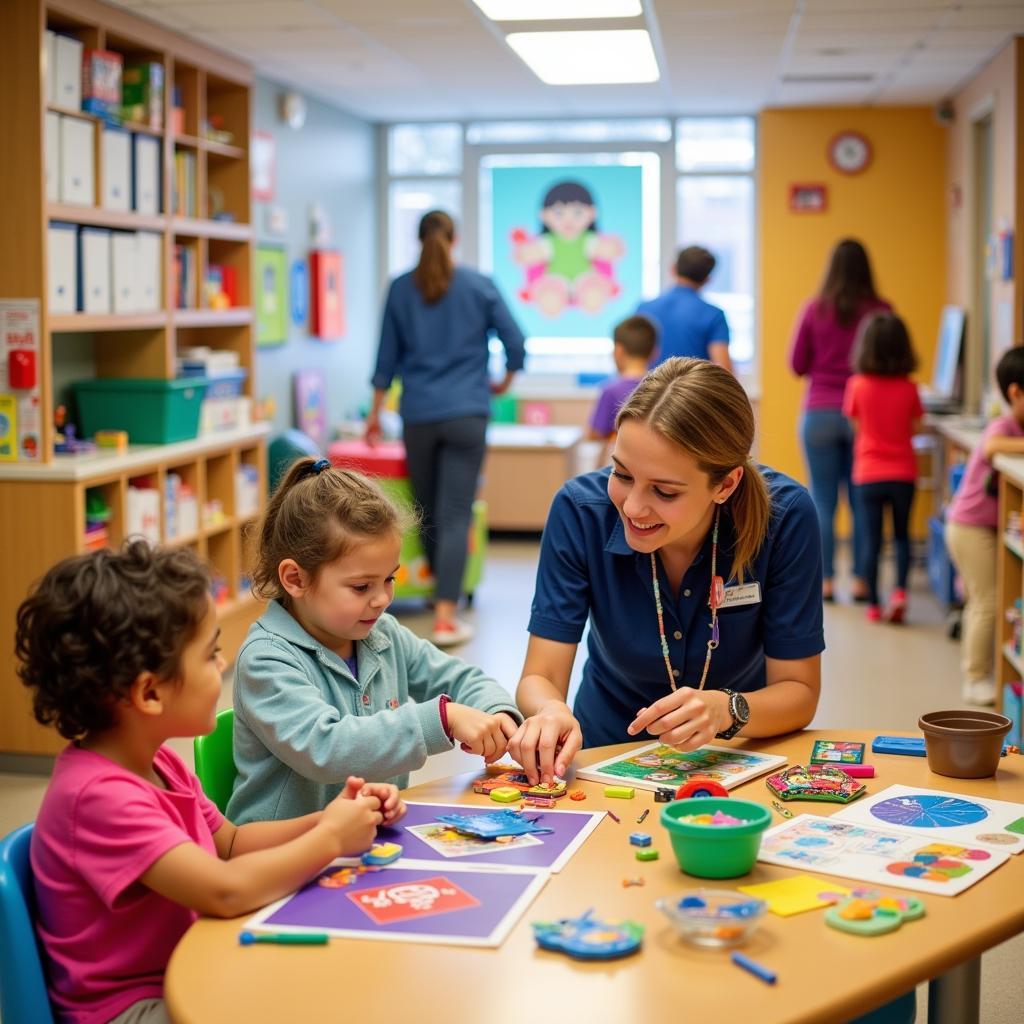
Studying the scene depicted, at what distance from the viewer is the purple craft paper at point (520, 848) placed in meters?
1.60

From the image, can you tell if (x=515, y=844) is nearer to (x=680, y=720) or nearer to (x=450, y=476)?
(x=680, y=720)

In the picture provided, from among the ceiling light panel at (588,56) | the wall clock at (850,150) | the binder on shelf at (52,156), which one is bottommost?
the binder on shelf at (52,156)

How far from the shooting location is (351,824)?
1.58m

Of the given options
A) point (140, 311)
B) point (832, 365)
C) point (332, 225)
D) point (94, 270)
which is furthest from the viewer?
point (332, 225)

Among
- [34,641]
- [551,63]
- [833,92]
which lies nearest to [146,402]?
[551,63]

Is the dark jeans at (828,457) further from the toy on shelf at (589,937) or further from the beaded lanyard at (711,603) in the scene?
the toy on shelf at (589,937)

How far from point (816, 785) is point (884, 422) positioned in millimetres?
4568

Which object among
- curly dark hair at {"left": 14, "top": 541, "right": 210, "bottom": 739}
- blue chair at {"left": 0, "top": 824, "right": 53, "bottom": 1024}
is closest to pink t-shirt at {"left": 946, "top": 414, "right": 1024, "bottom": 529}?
curly dark hair at {"left": 14, "top": 541, "right": 210, "bottom": 739}

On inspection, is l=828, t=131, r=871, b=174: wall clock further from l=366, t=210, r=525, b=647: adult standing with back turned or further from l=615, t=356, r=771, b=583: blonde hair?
l=615, t=356, r=771, b=583: blonde hair

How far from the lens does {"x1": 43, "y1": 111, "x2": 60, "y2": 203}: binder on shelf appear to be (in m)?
4.22

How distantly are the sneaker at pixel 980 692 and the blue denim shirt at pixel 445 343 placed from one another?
7.32ft

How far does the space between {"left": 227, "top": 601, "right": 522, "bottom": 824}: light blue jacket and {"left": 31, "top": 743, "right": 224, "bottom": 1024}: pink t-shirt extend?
1.02 feet

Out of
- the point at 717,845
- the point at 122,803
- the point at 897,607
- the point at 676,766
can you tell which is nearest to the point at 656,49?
the point at 897,607

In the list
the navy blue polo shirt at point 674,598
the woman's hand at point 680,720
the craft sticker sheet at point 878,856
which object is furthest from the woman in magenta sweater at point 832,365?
the craft sticker sheet at point 878,856
